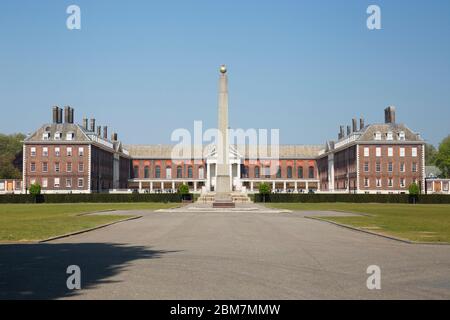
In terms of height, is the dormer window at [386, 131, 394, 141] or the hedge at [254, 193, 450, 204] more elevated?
the dormer window at [386, 131, 394, 141]

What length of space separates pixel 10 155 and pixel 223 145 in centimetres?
7619

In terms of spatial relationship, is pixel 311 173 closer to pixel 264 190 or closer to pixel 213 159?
pixel 213 159

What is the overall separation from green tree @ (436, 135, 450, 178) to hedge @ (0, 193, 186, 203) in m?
68.4

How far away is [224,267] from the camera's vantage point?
12492 millimetres

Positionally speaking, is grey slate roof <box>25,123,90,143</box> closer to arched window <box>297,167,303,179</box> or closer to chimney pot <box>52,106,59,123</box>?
chimney pot <box>52,106,59,123</box>

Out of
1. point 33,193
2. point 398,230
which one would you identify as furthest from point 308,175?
point 398,230

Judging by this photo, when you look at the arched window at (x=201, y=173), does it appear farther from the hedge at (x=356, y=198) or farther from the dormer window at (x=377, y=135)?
the hedge at (x=356, y=198)

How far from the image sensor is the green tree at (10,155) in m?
104

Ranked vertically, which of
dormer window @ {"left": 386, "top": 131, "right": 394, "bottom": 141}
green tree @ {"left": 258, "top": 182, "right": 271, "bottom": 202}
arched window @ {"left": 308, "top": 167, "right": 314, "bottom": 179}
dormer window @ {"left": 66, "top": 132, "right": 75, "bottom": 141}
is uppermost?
dormer window @ {"left": 66, "top": 132, "right": 75, "bottom": 141}

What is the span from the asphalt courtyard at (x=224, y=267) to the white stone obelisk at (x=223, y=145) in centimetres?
3329

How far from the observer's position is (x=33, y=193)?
2766 inches

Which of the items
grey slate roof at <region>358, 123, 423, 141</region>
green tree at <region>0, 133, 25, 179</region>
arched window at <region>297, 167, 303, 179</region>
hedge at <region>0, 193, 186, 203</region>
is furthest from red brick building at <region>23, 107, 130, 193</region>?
arched window at <region>297, 167, 303, 179</region>

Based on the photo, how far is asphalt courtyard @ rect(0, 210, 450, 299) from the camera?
9.55 meters

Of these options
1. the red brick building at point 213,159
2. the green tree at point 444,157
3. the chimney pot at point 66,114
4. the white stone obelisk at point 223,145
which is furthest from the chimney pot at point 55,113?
the green tree at point 444,157
